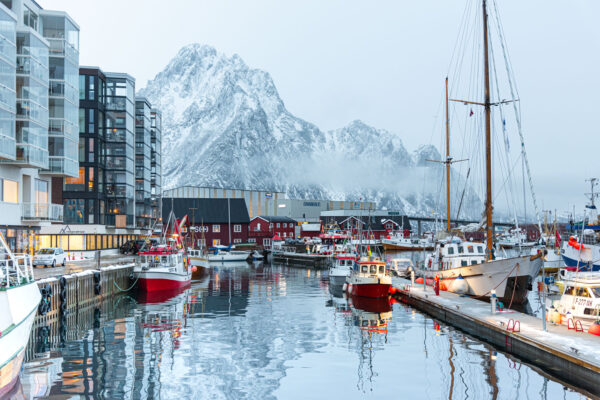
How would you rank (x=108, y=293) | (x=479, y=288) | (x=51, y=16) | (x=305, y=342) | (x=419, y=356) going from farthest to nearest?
(x=51, y=16), (x=108, y=293), (x=479, y=288), (x=305, y=342), (x=419, y=356)

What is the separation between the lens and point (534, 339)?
26.6 m

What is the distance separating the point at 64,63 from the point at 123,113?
1205 inches

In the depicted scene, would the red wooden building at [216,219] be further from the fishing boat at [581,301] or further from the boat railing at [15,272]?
the boat railing at [15,272]

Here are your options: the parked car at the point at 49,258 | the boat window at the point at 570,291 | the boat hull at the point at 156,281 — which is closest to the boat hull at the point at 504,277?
the boat window at the point at 570,291

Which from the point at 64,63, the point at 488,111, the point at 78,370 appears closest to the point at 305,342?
the point at 78,370

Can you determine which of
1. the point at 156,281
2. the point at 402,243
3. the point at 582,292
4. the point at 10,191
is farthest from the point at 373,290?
the point at 402,243

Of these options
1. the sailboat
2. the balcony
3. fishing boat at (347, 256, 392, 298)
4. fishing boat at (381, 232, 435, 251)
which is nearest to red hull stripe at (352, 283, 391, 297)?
fishing boat at (347, 256, 392, 298)

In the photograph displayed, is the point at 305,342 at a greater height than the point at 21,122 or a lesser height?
lesser

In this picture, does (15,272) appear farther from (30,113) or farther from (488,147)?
(488,147)

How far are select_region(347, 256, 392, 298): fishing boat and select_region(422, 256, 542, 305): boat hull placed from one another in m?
6.66

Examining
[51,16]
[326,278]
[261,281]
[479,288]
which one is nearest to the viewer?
[479,288]

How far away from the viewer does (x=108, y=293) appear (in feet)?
174

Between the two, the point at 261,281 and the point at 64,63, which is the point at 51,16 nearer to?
the point at 64,63

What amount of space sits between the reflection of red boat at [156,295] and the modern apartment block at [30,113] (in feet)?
36.8
